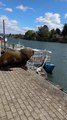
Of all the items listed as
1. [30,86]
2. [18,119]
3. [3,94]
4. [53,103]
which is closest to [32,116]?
[18,119]

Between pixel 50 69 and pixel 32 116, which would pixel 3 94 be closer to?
pixel 32 116

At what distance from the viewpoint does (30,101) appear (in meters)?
6.69

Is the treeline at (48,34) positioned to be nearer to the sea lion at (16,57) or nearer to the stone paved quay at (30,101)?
the sea lion at (16,57)

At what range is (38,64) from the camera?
2130 centimetres

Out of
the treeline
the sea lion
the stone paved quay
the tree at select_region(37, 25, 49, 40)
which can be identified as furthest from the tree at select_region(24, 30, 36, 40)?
the stone paved quay

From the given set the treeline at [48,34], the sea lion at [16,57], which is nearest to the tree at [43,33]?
the treeline at [48,34]

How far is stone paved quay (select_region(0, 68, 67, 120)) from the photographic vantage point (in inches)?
223

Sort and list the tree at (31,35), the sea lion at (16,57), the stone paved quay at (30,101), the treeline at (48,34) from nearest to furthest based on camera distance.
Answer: the stone paved quay at (30,101) → the sea lion at (16,57) → the treeline at (48,34) → the tree at (31,35)

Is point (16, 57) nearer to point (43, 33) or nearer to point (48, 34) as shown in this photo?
point (43, 33)

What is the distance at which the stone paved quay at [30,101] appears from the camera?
5668mm

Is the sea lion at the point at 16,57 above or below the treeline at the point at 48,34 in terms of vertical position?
above

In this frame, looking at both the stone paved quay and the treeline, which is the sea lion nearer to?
the stone paved quay

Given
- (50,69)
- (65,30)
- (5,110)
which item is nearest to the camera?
(5,110)

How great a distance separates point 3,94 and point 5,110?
4.53 feet
